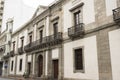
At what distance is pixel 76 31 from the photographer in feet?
45.6

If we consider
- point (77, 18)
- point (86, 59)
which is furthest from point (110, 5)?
point (86, 59)

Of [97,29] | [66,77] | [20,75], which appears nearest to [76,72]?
[66,77]

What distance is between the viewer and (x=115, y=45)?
10.7 meters

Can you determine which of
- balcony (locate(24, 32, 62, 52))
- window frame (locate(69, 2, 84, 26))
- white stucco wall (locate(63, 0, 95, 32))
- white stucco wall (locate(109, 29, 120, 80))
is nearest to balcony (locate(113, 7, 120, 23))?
white stucco wall (locate(109, 29, 120, 80))

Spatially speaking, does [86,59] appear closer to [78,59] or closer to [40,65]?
[78,59]

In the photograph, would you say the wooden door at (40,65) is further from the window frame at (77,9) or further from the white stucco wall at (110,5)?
the white stucco wall at (110,5)

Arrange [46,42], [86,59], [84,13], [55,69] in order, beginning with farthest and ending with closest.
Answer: [46,42]
[55,69]
[84,13]
[86,59]

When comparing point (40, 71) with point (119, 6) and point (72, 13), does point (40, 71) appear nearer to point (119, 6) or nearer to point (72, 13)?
point (72, 13)

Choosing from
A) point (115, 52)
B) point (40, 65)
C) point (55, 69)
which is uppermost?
point (115, 52)

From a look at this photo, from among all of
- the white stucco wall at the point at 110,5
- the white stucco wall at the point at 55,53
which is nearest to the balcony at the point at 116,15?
the white stucco wall at the point at 110,5

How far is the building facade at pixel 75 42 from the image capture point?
36.4 feet

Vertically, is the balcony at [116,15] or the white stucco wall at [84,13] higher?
the white stucco wall at [84,13]

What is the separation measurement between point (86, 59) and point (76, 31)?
2.46m

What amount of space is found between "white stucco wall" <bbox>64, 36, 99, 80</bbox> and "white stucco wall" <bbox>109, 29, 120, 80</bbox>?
1.49 m
